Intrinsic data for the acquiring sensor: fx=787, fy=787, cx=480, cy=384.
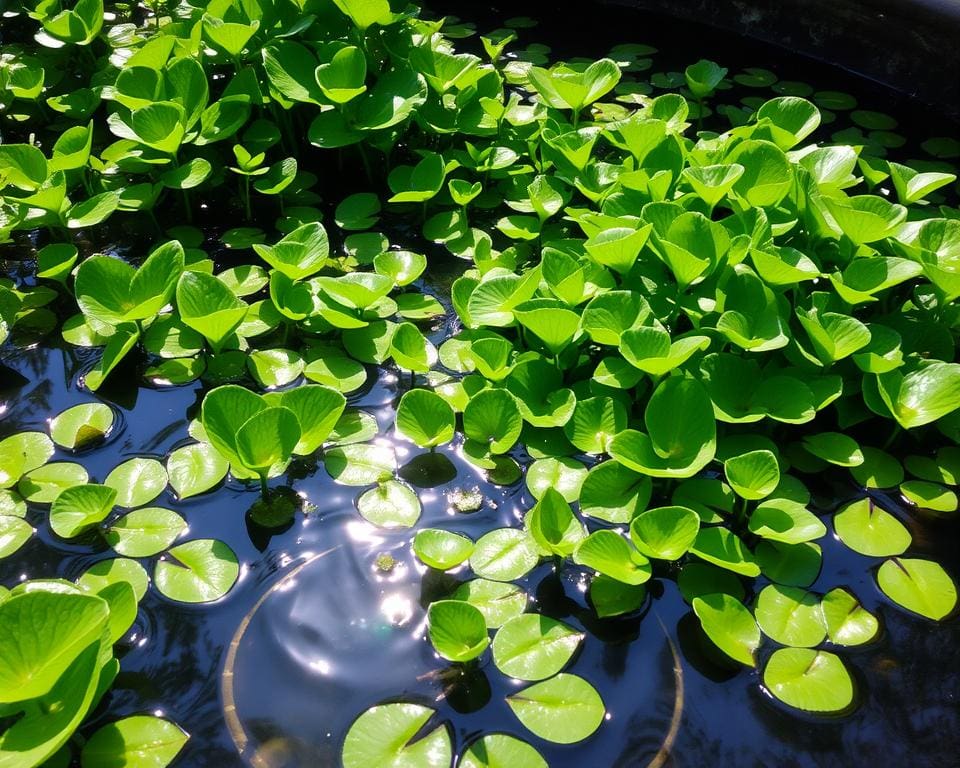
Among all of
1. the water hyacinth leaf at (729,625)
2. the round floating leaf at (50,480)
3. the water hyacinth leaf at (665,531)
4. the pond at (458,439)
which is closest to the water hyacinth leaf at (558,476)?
the pond at (458,439)

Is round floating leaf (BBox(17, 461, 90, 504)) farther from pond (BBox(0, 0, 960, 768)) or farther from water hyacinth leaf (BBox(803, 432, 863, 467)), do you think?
water hyacinth leaf (BBox(803, 432, 863, 467))

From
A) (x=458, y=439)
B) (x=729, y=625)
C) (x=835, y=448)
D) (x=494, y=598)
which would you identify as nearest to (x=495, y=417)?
(x=458, y=439)

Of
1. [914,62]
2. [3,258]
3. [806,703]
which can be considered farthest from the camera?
[914,62]

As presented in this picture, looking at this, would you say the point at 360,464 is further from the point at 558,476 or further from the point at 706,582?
the point at 706,582

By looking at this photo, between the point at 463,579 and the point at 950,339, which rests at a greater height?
the point at 950,339

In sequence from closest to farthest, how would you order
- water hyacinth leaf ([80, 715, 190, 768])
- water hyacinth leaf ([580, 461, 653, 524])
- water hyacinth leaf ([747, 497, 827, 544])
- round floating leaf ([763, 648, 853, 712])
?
water hyacinth leaf ([80, 715, 190, 768]) → round floating leaf ([763, 648, 853, 712]) → water hyacinth leaf ([747, 497, 827, 544]) → water hyacinth leaf ([580, 461, 653, 524])

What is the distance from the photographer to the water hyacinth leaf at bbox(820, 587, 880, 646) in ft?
4.73

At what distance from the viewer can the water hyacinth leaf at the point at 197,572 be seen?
57.7 inches

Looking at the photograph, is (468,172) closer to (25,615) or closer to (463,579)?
(463,579)

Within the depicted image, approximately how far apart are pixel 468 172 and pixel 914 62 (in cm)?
184

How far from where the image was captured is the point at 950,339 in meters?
1.80

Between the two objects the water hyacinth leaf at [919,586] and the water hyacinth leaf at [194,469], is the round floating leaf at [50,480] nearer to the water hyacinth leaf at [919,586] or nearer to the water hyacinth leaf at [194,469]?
the water hyacinth leaf at [194,469]

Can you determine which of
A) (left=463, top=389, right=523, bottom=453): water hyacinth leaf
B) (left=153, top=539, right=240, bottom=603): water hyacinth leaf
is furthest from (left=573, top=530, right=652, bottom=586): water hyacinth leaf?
(left=153, top=539, right=240, bottom=603): water hyacinth leaf

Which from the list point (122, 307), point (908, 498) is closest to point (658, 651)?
Result: point (908, 498)
